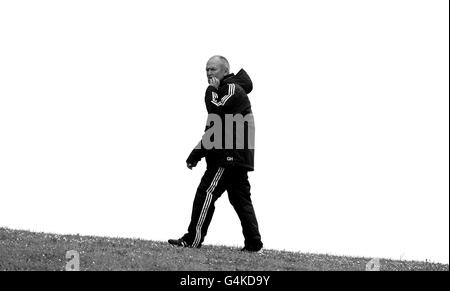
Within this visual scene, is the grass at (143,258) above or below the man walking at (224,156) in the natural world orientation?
below

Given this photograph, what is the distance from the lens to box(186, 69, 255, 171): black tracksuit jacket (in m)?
13.2

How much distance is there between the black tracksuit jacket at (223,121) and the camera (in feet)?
43.5

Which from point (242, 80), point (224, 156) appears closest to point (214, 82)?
point (242, 80)

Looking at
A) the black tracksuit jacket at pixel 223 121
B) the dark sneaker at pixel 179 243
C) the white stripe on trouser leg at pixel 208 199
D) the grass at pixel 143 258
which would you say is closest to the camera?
the grass at pixel 143 258

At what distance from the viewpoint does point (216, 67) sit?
1362 cm

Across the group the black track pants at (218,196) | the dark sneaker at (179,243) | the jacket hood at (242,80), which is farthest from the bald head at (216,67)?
the dark sneaker at (179,243)

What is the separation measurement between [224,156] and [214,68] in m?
1.57

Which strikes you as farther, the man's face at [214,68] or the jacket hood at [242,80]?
the jacket hood at [242,80]

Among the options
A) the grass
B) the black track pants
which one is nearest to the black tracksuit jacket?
the black track pants

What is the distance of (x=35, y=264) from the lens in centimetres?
1155

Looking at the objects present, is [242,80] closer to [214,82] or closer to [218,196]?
[214,82]

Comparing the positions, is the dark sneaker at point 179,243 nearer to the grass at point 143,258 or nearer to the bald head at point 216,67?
the grass at point 143,258
